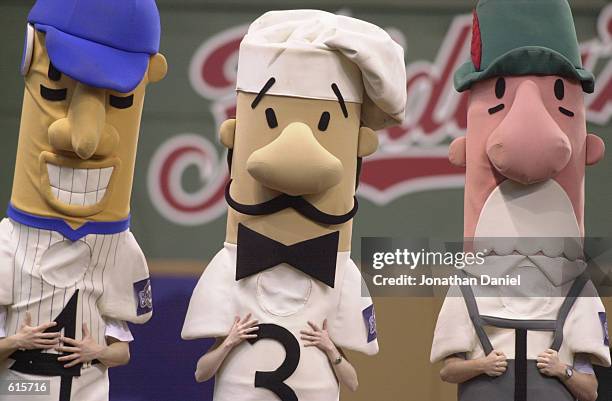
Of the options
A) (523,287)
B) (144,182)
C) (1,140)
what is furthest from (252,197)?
(1,140)

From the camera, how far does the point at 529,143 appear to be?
9.97 ft

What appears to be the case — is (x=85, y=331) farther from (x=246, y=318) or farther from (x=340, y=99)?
(x=340, y=99)

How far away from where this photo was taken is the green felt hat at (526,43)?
3.12 m

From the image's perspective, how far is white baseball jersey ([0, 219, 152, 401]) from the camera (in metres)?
2.99

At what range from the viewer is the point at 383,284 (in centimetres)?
339

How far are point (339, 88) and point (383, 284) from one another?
668 mm

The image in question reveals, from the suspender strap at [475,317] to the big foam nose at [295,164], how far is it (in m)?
0.51

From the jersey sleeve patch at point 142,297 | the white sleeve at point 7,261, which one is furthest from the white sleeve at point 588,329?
the white sleeve at point 7,261

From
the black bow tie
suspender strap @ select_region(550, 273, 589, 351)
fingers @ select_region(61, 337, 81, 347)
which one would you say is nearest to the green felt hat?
suspender strap @ select_region(550, 273, 589, 351)

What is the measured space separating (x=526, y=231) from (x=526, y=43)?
52 cm

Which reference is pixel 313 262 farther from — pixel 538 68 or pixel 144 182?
pixel 144 182

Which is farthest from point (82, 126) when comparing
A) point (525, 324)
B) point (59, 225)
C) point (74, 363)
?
point (525, 324)

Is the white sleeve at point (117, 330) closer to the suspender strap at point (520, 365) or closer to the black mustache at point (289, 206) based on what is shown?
the black mustache at point (289, 206)

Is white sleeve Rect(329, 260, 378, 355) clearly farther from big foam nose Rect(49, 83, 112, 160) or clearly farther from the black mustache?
big foam nose Rect(49, 83, 112, 160)
